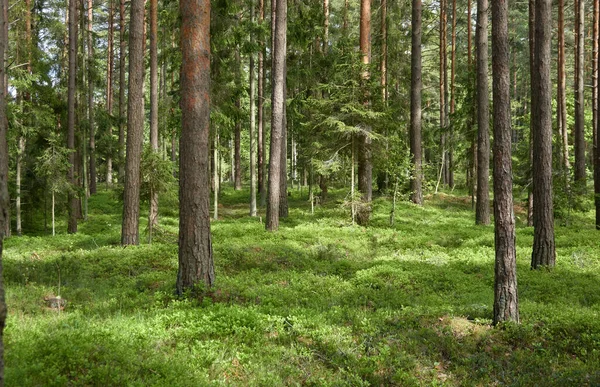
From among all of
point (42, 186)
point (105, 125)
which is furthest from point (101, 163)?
point (42, 186)

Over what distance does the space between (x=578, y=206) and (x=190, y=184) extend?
15.6 m

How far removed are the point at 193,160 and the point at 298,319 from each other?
10.9ft

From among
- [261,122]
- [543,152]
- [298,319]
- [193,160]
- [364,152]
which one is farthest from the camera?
[261,122]

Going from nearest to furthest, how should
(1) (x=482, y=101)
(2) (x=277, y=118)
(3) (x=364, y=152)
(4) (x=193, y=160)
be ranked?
(4) (x=193, y=160)
(2) (x=277, y=118)
(3) (x=364, y=152)
(1) (x=482, y=101)

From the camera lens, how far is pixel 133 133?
1270 centimetres

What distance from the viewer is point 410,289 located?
9.42m

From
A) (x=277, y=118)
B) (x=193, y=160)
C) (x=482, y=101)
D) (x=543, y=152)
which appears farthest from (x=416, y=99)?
(x=193, y=160)

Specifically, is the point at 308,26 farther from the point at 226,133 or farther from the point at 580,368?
the point at 580,368

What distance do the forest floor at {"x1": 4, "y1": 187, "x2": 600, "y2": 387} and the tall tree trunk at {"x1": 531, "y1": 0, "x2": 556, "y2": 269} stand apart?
2.02 ft

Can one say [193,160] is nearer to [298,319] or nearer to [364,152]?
[298,319]

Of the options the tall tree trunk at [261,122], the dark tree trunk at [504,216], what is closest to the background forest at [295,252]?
the dark tree trunk at [504,216]

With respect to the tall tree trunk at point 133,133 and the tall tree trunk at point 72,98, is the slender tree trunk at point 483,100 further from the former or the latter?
the tall tree trunk at point 72,98

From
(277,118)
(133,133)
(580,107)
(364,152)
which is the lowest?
(364,152)

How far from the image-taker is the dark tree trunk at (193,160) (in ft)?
25.9
